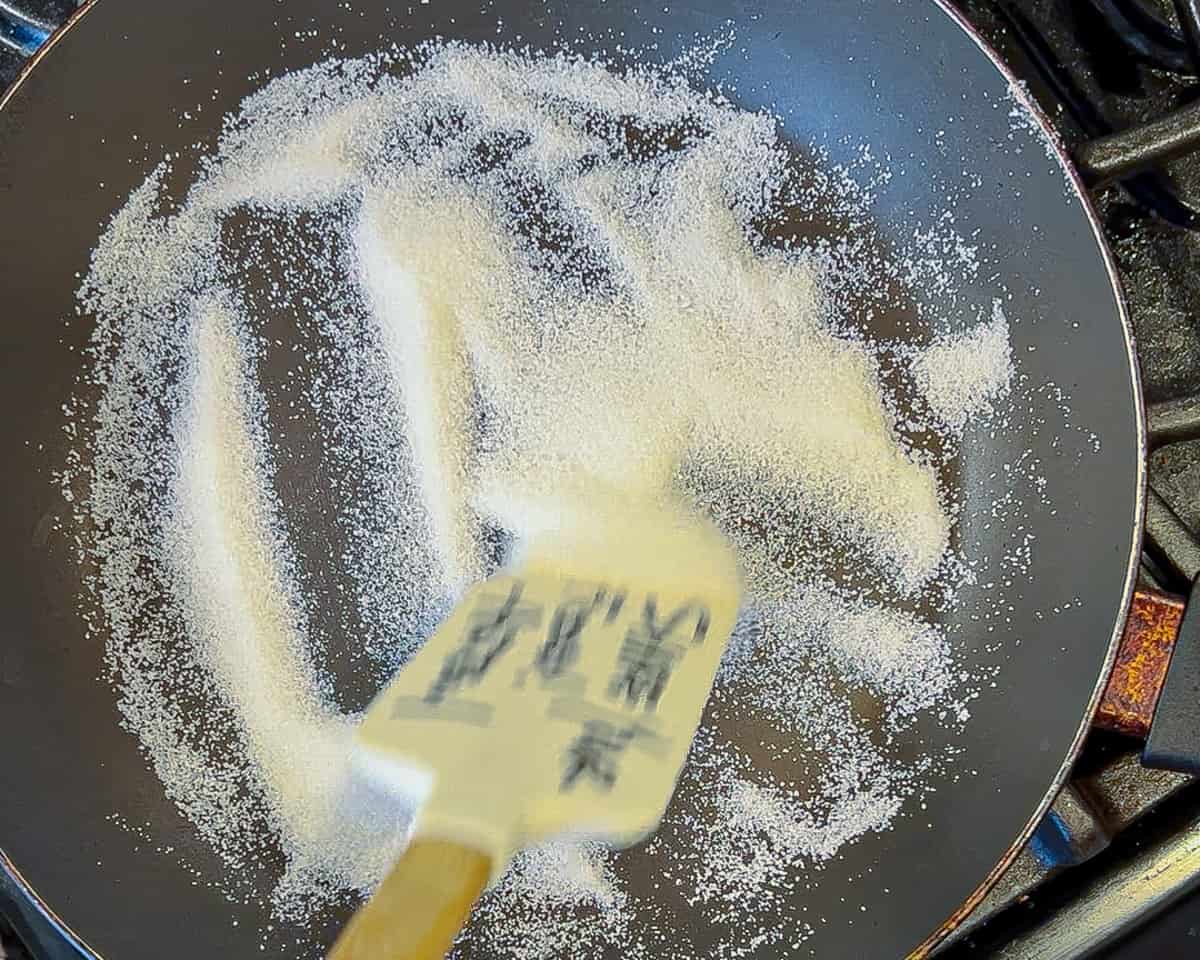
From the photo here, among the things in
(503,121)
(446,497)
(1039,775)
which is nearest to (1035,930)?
(1039,775)

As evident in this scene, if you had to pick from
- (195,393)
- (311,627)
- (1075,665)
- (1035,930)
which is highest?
(195,393)

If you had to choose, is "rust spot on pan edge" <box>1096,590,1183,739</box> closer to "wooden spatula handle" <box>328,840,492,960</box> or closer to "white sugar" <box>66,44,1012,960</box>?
"white sugar" <box>66,44,1012,960</box>

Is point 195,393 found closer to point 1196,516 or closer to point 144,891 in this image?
point 144,891

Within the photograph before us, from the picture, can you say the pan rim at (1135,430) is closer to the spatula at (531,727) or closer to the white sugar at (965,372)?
the white sugar at (965,372)

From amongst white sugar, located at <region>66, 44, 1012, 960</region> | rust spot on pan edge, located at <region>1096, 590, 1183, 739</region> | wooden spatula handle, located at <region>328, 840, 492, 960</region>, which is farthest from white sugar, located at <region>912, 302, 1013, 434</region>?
wooden spatula handle, located at <region>328, 840, 492, 960</region>

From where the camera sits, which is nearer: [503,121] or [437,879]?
[437,879]

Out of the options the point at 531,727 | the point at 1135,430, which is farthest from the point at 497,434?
the point at 1135,430

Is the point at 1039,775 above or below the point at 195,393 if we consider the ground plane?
below
